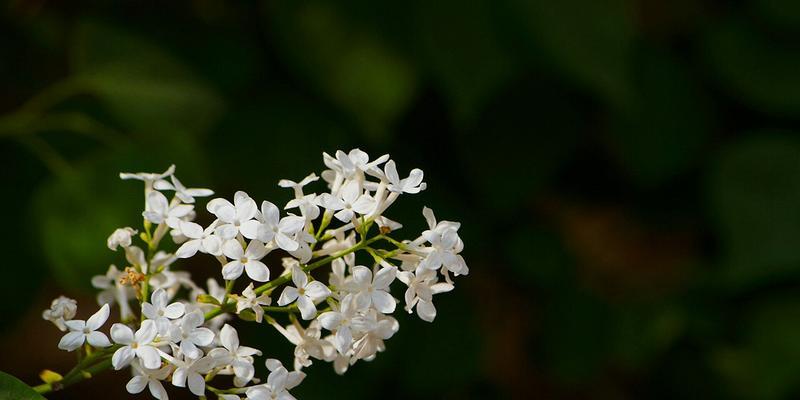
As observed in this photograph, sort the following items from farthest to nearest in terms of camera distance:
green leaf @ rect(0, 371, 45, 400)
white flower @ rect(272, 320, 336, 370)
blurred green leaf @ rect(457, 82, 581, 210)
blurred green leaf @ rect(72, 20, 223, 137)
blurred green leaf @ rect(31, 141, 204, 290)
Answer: blurred green leaf @ rect(457, 82, 581, 210) < blurred green leaf @ rect(72, 20, 223, 137) < blurred green leaf @ rect(31, 141, 204, 290) < white flower @ rect(272, 320, 336, 370) < green leaf @ rect(0, 371, 45, 400)

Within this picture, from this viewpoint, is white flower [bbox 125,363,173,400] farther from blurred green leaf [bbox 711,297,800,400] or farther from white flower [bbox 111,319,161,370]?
blurred green leaf [bbox 711,297,800,400]

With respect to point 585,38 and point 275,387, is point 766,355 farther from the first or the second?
point 275,387

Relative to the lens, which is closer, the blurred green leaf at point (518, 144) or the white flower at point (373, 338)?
the white flower at point (373, 338)

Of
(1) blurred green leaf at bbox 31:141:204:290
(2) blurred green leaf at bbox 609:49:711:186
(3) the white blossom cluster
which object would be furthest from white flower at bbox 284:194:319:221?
(2) blurred green leaf at bbox 609:49:711:186

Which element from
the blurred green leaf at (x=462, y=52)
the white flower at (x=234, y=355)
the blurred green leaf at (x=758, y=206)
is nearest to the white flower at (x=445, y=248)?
the white flower at (x=234, y=355)

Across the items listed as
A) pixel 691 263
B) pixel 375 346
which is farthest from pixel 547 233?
pixel 375 346

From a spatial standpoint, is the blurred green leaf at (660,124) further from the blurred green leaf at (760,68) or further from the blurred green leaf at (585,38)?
the blurred green leaf at (585,38)

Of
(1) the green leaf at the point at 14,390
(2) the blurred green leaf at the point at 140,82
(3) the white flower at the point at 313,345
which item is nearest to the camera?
(1) the green leaf at the point at 14,390
